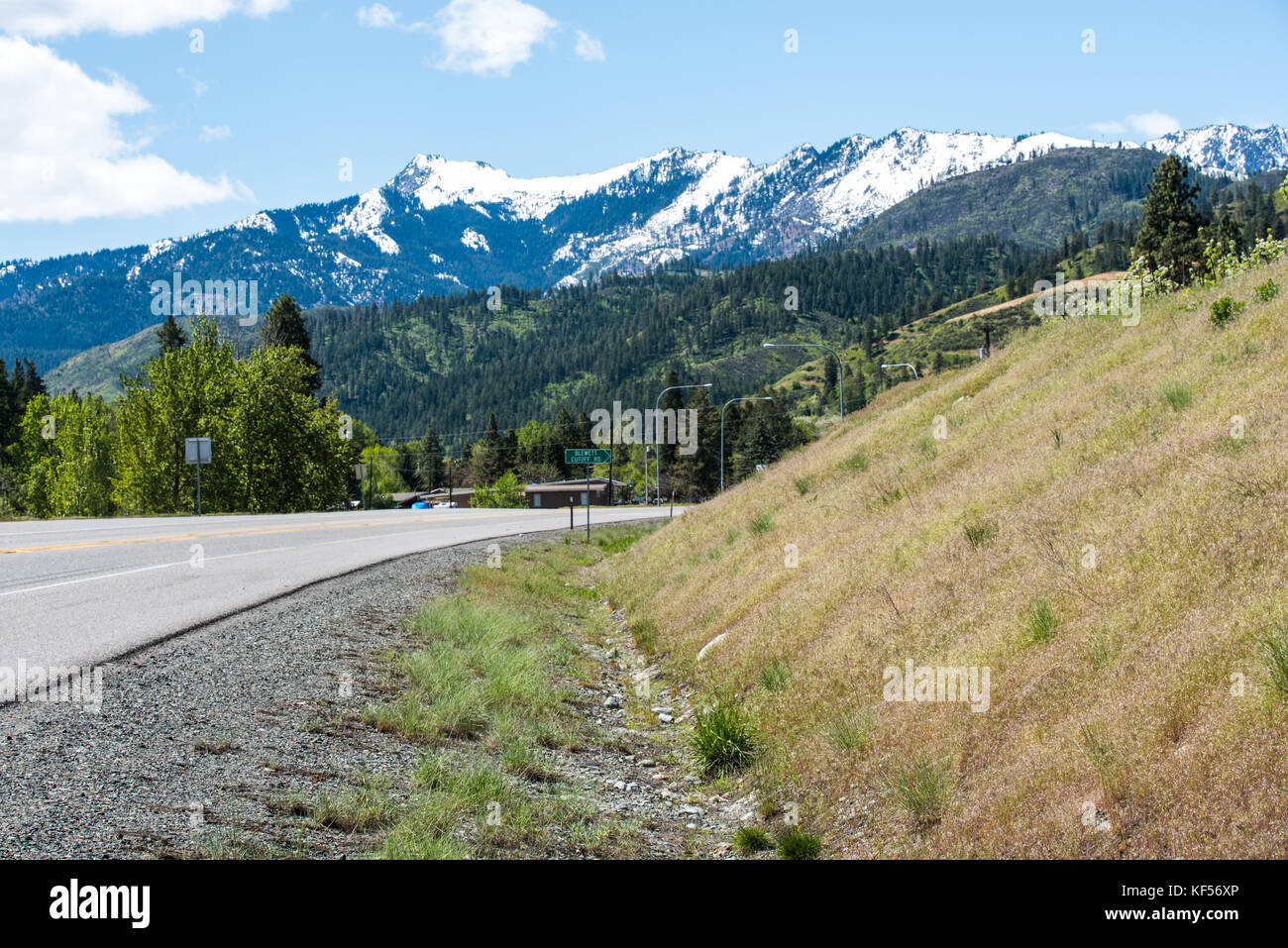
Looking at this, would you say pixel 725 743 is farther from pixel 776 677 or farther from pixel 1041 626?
pixel 1041 626

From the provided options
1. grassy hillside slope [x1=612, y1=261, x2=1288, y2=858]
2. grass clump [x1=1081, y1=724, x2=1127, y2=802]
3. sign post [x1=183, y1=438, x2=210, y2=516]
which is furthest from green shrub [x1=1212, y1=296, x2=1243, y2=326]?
sign post [x1=183, y1=438, x2=210, y2=516]

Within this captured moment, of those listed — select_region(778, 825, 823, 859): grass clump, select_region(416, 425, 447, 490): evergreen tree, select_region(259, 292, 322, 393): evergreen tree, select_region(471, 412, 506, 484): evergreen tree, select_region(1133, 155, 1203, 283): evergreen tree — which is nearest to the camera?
select_region(778, 825, 823, 859): grass clump

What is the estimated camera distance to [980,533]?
8875 millimetres

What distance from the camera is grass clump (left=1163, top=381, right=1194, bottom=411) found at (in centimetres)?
942

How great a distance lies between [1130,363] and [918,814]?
9886mm

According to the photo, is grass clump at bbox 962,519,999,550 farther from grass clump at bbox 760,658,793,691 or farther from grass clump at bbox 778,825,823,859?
grass clump at bbox 778,825,823,859

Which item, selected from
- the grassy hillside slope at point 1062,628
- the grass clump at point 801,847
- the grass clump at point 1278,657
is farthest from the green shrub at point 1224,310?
the grass clump at point 801,847

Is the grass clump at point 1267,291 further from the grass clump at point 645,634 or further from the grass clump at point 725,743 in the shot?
the grass clump at point 645,634

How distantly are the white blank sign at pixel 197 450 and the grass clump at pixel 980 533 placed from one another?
44.6 m

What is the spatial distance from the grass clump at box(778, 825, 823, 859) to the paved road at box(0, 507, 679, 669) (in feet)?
20.5

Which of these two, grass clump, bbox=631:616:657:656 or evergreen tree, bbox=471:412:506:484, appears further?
evergreen tree, bbox=471:412:506:484

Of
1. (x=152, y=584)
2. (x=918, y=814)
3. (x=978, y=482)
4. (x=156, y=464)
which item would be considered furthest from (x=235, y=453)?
(x=918, y=814)
